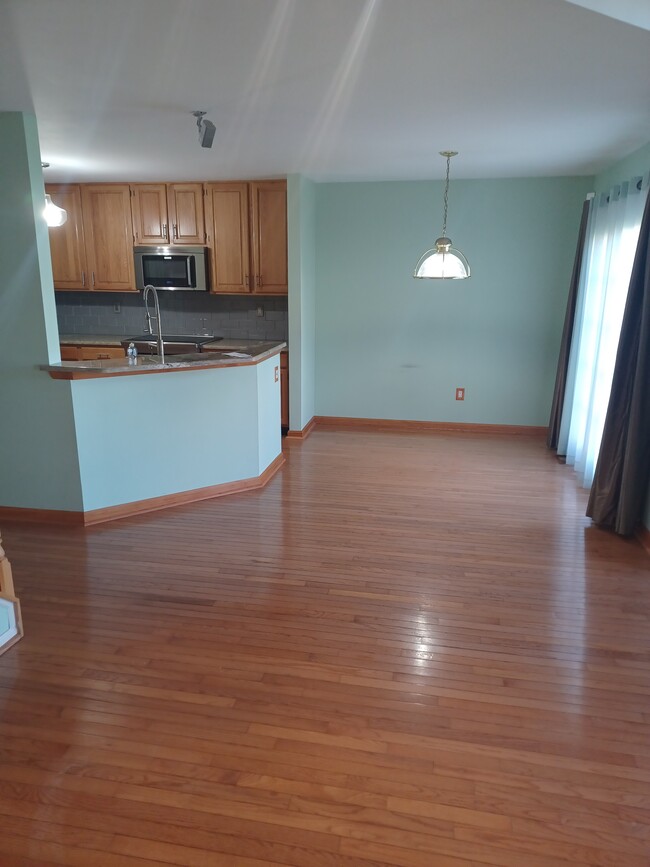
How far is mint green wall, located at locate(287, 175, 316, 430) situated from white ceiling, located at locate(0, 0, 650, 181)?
0.83m

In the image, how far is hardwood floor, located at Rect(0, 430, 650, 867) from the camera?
66.3 inches

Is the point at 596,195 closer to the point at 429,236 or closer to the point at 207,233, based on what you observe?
the point at 429,236

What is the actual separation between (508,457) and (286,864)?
4.19 m

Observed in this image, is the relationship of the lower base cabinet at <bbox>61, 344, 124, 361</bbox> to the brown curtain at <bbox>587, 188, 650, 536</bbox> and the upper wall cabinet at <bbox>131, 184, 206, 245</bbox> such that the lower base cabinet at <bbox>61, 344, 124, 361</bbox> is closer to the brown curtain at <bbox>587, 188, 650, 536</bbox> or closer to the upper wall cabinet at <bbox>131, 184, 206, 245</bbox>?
the upper wall cabinet at <bbox>131, 184, 206, 245</bbox>

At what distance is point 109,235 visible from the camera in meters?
5.74

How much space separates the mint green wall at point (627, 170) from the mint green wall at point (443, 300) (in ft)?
1.28

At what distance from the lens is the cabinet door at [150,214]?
560 cm

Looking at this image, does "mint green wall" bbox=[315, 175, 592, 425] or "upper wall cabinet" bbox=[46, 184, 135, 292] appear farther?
"upper wall cabinet" bbox=[46, 184, 135, 292]

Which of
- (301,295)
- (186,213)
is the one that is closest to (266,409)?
(301,295)

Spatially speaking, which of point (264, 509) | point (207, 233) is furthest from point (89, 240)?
point (264, 509)

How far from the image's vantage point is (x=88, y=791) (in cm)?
181

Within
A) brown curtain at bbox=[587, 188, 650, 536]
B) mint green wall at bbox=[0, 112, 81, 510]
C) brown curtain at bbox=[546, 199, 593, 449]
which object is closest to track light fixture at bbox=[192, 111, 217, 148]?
mint green wall at bbox=[0, 112, 81, 510]

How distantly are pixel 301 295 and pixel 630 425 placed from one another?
3.11 meters

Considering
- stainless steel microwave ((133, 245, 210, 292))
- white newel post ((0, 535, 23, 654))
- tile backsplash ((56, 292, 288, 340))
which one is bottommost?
white newel post ((0, 535, 23, 654))
